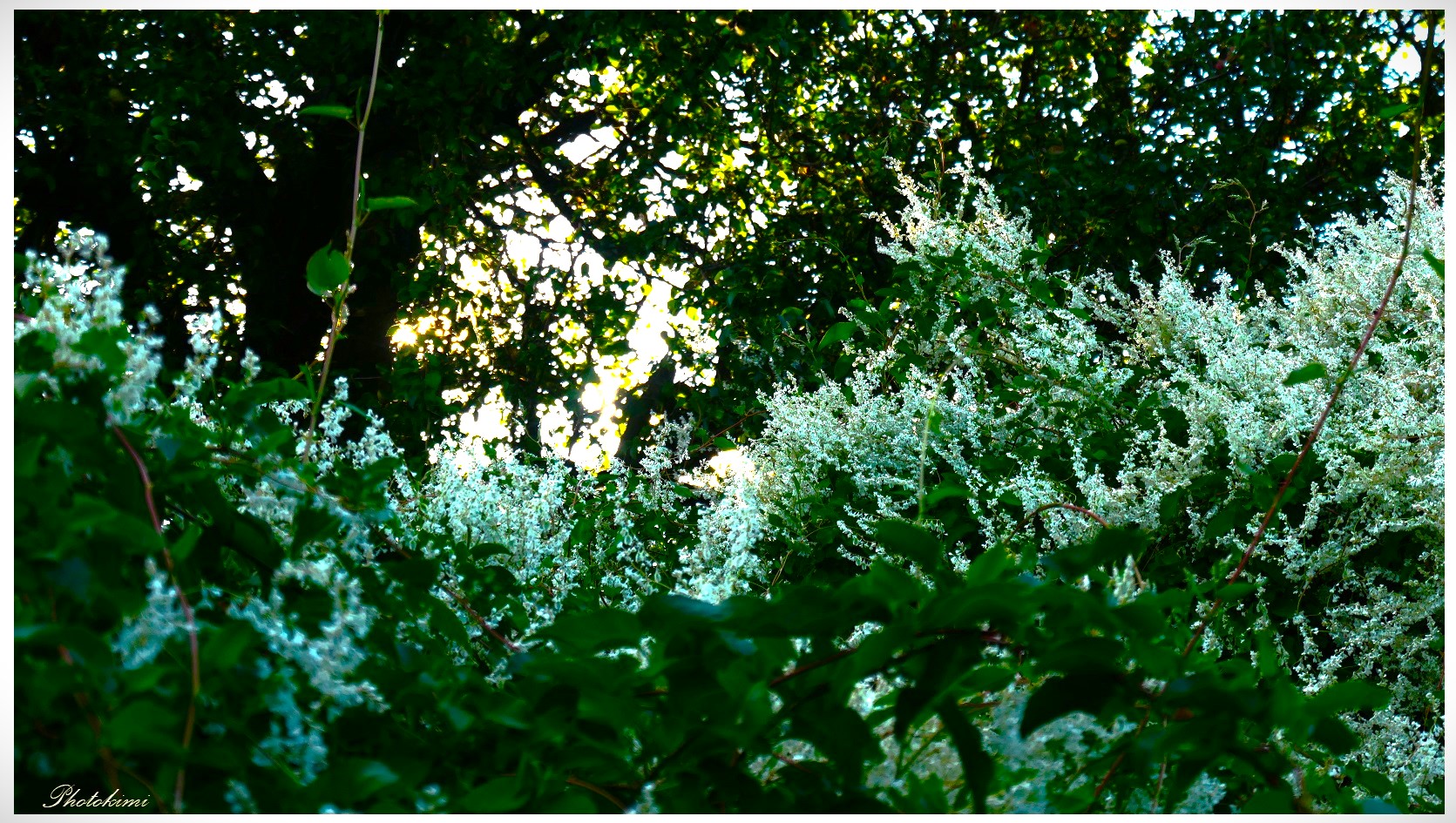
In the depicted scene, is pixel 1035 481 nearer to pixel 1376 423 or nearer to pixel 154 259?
pixel 1376 423

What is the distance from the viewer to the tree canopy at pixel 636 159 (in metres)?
5.11

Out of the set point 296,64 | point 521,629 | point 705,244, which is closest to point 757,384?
point 705,244

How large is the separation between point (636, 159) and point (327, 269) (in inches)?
198

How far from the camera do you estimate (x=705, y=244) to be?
20.0ft

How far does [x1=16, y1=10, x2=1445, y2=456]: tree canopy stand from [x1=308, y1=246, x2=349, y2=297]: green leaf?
3.25 meters

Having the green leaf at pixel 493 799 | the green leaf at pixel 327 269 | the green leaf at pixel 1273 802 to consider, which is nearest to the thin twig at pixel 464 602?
the green leaf at pixel 327 269

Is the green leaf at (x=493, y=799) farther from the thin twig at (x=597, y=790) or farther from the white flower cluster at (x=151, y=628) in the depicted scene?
the white flower cluster at (x=151, y=628)

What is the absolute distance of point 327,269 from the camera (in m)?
1.34

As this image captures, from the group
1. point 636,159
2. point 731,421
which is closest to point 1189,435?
point 731,421

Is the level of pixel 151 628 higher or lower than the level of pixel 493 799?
higher

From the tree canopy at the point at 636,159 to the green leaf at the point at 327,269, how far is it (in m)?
3.25

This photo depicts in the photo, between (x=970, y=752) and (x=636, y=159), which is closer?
(x=970, y=752)

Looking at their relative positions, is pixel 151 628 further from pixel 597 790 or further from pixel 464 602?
pixel 464 602

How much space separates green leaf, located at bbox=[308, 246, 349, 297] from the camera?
1342 millimetres
